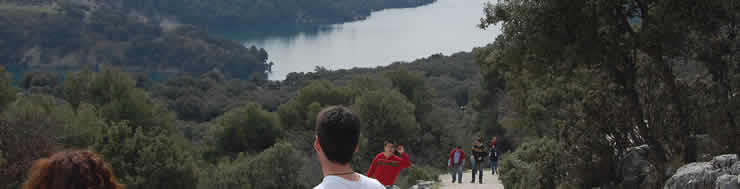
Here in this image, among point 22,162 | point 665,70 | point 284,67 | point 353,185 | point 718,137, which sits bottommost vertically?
point 284,67

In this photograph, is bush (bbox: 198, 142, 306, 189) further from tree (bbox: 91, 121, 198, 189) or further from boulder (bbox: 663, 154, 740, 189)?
boulder (bbox: 663, 154, 740, 189)

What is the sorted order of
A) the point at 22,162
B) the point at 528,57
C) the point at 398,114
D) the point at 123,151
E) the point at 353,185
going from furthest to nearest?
the point at 398,114 < the point at 123,151 < the point at 22,162 < the point at 528,57 < the point at 353,185

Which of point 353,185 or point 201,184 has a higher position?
point 353,185

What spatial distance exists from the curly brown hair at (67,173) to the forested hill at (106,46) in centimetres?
11269

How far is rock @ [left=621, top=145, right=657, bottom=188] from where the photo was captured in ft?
36.2

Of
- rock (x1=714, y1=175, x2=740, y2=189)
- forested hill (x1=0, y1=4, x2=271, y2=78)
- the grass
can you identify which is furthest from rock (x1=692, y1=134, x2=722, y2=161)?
the grass

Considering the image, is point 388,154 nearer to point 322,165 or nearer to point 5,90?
point 322,165

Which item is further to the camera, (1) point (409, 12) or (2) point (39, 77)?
(1) point (409, 12)

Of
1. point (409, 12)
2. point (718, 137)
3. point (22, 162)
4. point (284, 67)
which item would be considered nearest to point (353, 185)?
point (718, 137)

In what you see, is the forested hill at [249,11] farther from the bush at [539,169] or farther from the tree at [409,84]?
the bush at [539,169]

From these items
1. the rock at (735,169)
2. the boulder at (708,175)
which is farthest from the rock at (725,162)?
the rock at (735,169)

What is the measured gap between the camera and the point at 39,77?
78.8m

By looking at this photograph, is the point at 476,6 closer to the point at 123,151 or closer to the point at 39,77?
the point at 39,77

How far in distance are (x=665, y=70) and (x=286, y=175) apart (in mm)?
18283
